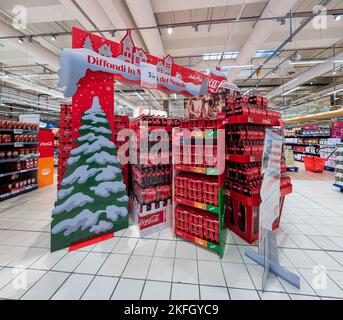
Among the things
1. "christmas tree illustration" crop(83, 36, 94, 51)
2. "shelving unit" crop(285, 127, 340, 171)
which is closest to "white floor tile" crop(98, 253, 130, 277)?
"christmas tree illustration" crop(83, 36, 94, 51)

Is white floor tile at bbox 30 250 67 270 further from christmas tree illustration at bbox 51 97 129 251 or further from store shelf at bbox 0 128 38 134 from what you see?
store shelf at bbox 0 128 38 134

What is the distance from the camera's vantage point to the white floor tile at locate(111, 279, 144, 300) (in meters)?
1.86

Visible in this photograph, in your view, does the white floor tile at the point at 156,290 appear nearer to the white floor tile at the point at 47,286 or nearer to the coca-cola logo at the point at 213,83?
the white floor tile at the point at 47,286

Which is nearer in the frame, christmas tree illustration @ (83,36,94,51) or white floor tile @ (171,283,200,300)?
white floor tile @ (171,283,200,300)

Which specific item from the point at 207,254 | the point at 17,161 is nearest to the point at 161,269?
the point at 207,254

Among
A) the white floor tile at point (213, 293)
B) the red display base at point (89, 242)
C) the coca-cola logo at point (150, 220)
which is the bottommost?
the white floor tile at point (213, 293)

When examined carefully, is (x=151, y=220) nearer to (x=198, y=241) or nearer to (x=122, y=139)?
(x=198, y=241)

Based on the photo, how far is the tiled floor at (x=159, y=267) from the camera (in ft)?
6.31

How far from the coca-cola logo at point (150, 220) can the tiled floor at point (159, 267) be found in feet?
0.71

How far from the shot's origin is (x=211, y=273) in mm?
2197

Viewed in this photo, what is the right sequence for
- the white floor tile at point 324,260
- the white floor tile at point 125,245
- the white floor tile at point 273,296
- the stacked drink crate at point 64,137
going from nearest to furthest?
1. the white floor tile at point 273,296
2. the white floor tile at point 324,260
3. the white floor tile at point 125,245
4. the stacked drink crate at point 64,137

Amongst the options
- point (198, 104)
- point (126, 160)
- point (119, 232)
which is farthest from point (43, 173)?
point (198, 104)

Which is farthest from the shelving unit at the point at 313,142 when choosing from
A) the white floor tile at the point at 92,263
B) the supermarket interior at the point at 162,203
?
the white floor tile at the point at 92,263

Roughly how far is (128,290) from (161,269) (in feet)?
1.55
